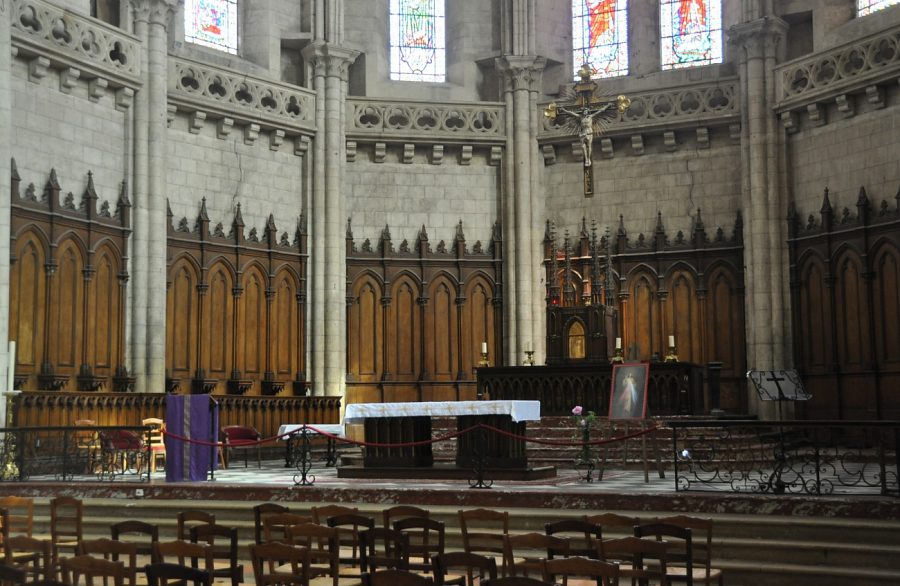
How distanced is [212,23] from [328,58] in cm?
271

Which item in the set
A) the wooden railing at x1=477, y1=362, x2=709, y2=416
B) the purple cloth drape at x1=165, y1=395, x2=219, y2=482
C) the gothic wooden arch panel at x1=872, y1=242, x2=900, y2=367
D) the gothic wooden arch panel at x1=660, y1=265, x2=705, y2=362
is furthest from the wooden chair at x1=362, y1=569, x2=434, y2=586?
the gothic wooden arch panel at x1=660, y1=265, x2=705, y2=362

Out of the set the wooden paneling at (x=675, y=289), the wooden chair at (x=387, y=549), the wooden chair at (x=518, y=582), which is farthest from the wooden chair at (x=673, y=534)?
the wooden paneling at (x=675, y=289)

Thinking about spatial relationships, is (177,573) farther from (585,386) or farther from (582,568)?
(585,386)

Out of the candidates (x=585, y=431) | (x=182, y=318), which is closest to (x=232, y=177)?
(x=182, y=318)

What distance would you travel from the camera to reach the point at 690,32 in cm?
2650

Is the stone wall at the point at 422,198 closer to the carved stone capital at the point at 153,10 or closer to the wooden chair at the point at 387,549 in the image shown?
the carved stone capital at the point at 153,10

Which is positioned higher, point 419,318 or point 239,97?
point 239,97

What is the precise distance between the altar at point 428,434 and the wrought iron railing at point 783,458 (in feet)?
7.80

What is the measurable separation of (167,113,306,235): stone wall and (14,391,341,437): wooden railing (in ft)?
12.9

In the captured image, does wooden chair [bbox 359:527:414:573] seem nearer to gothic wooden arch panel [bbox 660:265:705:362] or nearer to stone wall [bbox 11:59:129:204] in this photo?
stone wall [bbox 11:59:129:204]

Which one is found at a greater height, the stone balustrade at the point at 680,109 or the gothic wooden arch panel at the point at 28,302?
the stone balustrade at the point at 680,109

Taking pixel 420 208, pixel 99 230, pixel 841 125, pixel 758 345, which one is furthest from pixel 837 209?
pixel 99 230

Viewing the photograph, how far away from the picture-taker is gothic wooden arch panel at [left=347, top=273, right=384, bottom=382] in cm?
2591

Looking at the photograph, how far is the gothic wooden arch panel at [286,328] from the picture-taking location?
81.6 feet
